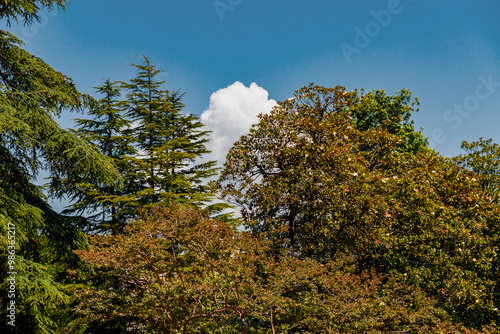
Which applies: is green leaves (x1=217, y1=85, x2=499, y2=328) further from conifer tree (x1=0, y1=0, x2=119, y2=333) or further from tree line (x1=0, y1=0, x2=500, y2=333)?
conifer tree (x1=0, y1=0, x2=119, y2=333)

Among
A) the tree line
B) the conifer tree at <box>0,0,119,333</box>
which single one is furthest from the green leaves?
the conifer tree at <box>0,0,119,333</box>

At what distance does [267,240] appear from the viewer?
926 centimetres

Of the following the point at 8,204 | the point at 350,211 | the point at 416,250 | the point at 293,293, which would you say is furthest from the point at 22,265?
the point at 416,250

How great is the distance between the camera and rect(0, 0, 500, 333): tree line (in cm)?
758

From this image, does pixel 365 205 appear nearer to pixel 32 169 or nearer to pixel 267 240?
pixel 267 240

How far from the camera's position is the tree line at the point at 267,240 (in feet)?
24.9

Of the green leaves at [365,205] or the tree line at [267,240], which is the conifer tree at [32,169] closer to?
the tree line at [267,240]

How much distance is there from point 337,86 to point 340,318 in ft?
24.4

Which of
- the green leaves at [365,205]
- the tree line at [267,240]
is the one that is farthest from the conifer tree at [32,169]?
the green leaves at [365,205]

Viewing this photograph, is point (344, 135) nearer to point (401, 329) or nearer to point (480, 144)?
point (401, 329)

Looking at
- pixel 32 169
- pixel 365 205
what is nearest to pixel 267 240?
pixel 365 205

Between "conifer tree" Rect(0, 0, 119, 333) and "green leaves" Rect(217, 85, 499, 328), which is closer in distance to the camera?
"conifer tree" Rect(0, 0, 119, 333)

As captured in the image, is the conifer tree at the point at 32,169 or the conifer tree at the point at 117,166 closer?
the conifer tree at the point at 32,169

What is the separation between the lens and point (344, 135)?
436 inches
